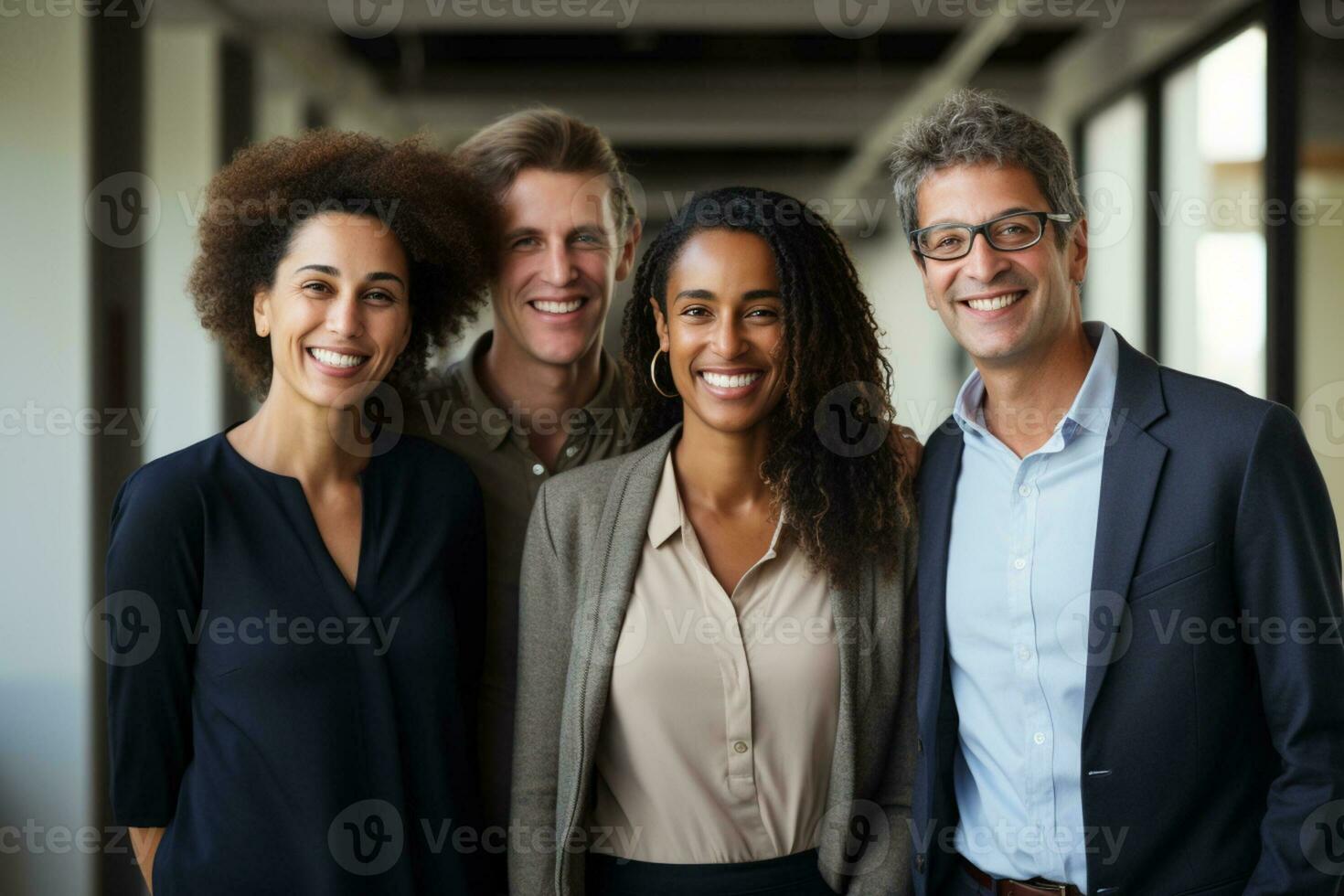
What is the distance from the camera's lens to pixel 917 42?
844 centimetres

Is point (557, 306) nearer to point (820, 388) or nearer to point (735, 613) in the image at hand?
point (820, 388)

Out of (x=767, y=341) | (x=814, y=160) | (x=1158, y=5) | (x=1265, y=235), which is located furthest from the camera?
(x=814, y=160)

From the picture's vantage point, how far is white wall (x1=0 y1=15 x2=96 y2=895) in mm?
3889

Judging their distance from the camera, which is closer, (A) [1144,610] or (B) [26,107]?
(A) [1144,610]

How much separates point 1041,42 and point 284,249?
722cm

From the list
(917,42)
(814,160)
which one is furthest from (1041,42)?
(814,160)

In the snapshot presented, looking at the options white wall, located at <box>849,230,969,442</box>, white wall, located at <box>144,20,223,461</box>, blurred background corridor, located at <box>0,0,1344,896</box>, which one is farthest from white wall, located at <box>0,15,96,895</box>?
white wall, located at <box>849,230,969,442</box>

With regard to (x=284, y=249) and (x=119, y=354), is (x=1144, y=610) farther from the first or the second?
(x=119, y=354)

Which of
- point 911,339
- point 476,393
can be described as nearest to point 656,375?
point 476,393

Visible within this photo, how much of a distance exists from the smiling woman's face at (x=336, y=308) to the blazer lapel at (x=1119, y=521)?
1.24m

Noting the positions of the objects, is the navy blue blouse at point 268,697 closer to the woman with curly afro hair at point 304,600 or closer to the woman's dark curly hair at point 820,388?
the woman with curly afro hair at point 304,600

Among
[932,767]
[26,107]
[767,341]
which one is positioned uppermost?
[26,107]

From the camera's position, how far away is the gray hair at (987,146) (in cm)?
202

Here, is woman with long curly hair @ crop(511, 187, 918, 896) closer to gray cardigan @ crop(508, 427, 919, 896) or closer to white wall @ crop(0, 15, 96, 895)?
gray cardigan @ crop(508, 427, 919, 896)
